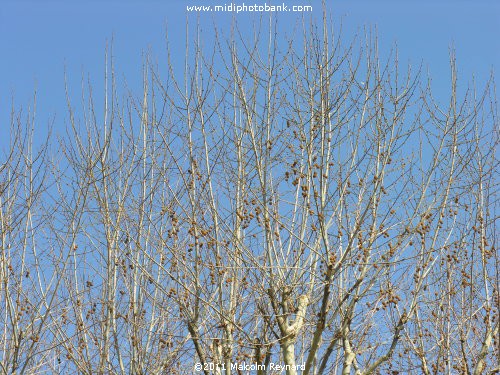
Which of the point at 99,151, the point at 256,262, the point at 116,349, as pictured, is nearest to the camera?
Result: the point at 256,262

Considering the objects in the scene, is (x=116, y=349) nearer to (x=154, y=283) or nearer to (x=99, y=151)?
(x=154, y=283)

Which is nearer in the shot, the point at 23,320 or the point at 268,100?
the point at 23,320

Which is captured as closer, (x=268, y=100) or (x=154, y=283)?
(x=154, y=283)

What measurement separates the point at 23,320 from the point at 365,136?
3385mm

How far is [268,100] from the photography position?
23.8ft

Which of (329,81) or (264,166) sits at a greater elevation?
(329,81)

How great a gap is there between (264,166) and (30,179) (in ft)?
7.29

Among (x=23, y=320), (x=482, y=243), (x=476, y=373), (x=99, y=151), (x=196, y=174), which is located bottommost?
(x=476, y=373)

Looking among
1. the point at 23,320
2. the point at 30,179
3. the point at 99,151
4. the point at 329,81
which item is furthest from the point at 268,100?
the point at 23,320

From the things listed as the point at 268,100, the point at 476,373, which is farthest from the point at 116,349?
the point at 476,373

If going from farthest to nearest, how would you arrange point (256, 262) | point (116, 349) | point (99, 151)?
point (99, 151) < point (116, 349) < point (256, 262)

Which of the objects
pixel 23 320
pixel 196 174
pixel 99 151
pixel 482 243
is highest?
pixel 99 151

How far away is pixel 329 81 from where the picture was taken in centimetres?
709

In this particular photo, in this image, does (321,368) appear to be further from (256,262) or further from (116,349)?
(116,349)
